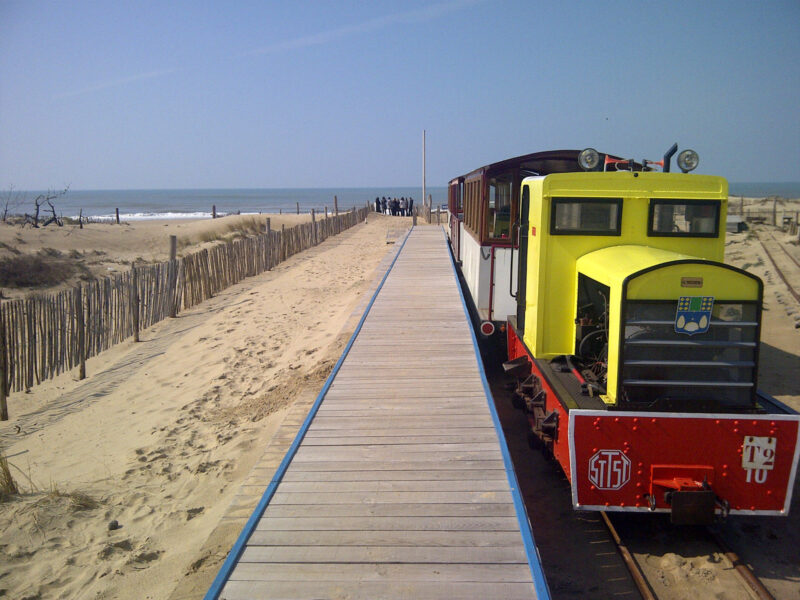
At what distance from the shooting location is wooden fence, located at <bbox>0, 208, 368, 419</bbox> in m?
7.52

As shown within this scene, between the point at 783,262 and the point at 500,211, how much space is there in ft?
42.3

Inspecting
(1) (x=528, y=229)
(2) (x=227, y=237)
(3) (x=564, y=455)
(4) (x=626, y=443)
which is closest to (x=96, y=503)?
(3) (x=564, y=455)

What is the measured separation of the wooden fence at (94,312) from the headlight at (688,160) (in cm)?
756

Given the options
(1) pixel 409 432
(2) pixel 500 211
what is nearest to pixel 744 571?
(1) pixel 409 432

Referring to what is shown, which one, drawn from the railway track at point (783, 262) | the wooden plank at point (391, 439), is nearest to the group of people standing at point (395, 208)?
the railway track at point (783, 262)

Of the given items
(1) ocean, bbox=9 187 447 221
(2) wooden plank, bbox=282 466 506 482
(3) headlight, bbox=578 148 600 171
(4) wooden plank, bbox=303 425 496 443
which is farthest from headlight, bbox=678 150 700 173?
(1) ocean, bbox=9 187 447 221

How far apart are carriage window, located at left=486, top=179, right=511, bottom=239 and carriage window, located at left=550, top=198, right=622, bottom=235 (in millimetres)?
3026

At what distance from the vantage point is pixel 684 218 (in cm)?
511

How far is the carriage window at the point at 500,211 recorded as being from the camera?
8391 mm

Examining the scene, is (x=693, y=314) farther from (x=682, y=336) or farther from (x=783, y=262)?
(x=783, y=262)

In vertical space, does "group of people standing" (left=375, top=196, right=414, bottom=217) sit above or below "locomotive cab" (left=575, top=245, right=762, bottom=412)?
above

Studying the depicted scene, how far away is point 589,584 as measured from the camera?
13.2 ft

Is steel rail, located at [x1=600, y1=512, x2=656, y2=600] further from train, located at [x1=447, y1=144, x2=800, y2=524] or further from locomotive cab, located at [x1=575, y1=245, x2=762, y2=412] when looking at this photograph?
locomotive cab, located at [x1=575, y1=245, x2=762, y2=412]

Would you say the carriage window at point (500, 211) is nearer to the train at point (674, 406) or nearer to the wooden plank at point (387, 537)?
the train at point (674, 406)
